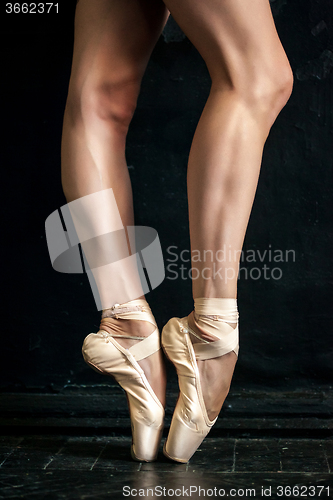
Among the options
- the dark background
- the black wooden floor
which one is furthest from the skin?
the dark background

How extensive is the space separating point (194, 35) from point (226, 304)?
1.54 feet

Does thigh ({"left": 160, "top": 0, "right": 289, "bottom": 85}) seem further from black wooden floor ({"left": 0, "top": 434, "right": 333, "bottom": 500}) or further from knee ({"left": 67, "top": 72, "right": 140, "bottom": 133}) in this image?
black wooden floor ({"left": 0, "top": 434, "right": 333, "bottom": 500})

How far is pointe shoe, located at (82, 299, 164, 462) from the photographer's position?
88 centimetres

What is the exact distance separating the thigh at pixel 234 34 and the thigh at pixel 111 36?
147 millimetres

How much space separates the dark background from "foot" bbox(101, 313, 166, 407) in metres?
0.30

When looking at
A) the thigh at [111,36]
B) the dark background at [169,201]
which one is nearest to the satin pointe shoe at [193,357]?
the dark background at [169,201]

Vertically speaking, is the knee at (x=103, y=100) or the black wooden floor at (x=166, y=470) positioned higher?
the knee at (x=103, y=100)

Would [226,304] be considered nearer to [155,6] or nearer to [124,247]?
[124,247]

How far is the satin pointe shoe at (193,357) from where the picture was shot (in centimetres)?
84

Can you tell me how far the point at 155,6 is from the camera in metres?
0.98

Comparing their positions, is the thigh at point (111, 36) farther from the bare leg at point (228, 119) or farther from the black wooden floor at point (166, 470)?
the black wooden floor at point (166, 470)

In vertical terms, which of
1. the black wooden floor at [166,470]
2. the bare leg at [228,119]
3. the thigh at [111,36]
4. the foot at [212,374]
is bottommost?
the black wooden floor at [166,470]

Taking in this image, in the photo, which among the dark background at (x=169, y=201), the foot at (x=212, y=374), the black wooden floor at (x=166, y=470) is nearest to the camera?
the black wooden floor at (x=166, y=470)

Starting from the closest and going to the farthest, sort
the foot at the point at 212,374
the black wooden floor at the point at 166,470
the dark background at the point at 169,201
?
the black wooden floor at the point at 166,470 < the foot at the point at 212,374 < the dark background at the point at 169,201
